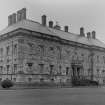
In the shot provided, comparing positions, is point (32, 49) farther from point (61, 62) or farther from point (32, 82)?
point (61, 62)

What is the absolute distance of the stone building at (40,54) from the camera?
40.2 m

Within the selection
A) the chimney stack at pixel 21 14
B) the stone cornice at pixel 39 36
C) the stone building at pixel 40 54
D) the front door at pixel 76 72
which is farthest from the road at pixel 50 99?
the front door at pixel 76 72

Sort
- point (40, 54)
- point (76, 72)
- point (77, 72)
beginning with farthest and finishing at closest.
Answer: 1. point (77, 72)
2. point (76, 72)
3. point (40, 54)

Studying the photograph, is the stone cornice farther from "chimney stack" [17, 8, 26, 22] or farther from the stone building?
"chimney stack" [17, 8, 26, 22]

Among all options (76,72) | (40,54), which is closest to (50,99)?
(40,54)

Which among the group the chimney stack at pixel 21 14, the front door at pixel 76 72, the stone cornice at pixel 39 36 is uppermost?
the chimney stack at pixel 21 14

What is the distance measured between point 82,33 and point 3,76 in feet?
103

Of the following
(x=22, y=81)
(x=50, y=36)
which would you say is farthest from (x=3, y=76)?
(x=50, y=36)

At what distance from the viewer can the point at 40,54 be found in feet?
141

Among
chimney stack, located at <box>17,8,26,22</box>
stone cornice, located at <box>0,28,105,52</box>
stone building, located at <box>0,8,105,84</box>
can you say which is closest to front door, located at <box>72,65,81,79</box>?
stone building, located at <box>0,8,105,84</box>

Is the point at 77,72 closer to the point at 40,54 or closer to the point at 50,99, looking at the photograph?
the point at 40,54

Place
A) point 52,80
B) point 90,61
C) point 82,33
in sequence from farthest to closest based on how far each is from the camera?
point 82,33
point 90,61
point 52,80

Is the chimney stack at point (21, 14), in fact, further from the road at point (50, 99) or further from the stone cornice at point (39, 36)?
the road at point (50, 99)

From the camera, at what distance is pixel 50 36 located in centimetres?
4572
